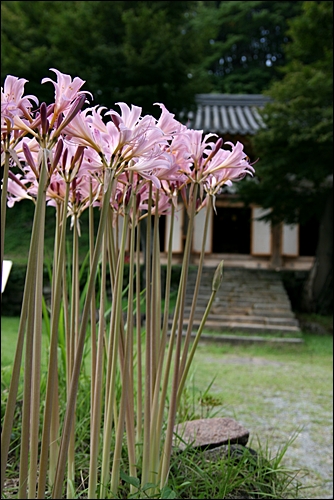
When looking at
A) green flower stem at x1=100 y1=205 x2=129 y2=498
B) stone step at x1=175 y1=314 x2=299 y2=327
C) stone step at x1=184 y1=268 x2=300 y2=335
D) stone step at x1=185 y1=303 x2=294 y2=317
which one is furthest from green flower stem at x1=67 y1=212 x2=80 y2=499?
stone step at x1=185 y1=303 x2=294 y2=317

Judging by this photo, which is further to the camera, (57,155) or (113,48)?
(113,48)

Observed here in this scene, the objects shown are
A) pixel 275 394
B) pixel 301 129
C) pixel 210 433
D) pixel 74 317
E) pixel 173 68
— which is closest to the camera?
pixel 74 317

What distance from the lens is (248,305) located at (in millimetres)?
6977

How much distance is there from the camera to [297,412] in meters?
3.15

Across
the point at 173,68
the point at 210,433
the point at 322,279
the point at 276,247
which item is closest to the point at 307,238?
the point at 276,247

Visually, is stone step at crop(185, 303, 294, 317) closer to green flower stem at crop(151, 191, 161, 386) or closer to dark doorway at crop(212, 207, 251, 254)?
dark doorway at crop(212, 207, 251, 254)

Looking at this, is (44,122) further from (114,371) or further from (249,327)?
(249,327)

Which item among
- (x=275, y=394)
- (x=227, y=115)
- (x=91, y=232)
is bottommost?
(x=275, y=394)

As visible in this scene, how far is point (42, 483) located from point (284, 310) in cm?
639

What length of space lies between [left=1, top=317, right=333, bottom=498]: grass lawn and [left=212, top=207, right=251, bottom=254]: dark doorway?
3.91 metres

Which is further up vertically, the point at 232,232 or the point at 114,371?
the point at 232,232

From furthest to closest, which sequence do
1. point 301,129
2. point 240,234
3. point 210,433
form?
point 240,234
point 301,129
point 210,433

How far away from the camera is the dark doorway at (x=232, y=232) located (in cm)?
988

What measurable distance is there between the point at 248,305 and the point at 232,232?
125 inches
